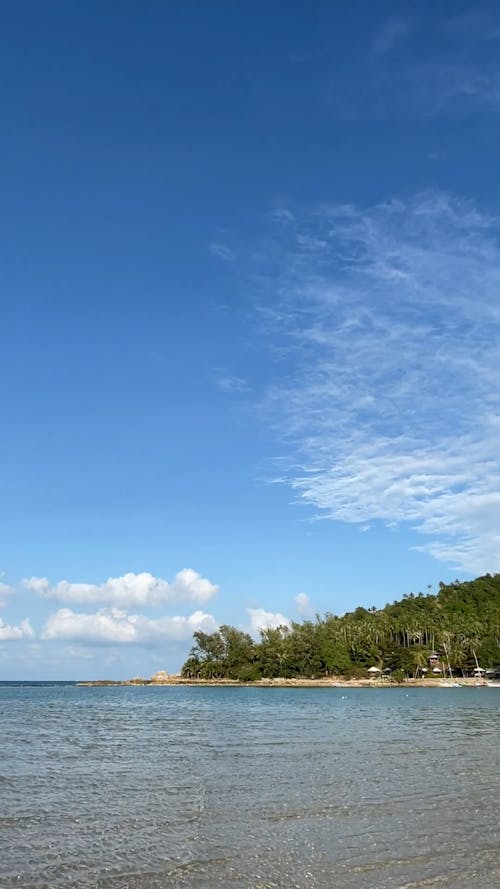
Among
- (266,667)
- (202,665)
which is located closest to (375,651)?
(266,667)

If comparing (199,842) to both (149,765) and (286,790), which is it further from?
(149,765)

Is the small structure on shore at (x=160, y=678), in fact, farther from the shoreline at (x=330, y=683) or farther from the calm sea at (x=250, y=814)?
the calm sea at (x=250, y=814)

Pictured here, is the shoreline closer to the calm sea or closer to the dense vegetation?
the dense vegetation

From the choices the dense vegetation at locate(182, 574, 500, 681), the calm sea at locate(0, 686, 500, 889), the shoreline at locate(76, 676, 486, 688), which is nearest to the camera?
the calm sea at locate(0, 686, 500, 889)

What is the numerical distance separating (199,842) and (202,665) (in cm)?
17078

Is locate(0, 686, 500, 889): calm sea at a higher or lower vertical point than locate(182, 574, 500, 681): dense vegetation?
lower

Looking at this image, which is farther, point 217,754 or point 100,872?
point 217,754

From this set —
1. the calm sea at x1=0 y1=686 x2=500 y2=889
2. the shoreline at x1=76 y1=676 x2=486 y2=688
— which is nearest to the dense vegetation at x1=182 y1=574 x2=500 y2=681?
the shoreline at x1=76 y1=676 x2=486 y2=688

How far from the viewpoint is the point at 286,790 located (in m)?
20.7

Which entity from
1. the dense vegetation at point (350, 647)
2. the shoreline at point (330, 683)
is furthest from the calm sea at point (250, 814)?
the dense vegetation at point (350, 647)

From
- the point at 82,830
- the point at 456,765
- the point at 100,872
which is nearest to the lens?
the point at 100,872

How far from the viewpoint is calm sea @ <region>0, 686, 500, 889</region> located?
12625 millimetres

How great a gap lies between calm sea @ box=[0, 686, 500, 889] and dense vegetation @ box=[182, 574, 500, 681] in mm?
134044

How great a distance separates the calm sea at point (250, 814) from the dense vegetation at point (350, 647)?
134044 millimetres
